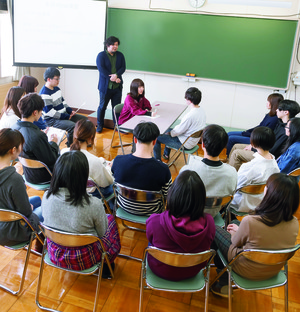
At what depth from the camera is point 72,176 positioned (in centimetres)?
180

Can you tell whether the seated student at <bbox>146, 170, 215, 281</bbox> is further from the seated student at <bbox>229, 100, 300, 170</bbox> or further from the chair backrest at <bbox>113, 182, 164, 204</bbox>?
the seated student at <bbox>229, 100, 300, 170</bbox>

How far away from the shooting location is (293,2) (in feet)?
16.2

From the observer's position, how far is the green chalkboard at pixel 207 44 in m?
5.16

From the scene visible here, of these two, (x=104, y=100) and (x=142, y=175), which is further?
(x=104, y=100)

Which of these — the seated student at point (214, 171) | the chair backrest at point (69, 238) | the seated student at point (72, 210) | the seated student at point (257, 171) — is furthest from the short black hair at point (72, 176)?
the seated student at point (257, 171)

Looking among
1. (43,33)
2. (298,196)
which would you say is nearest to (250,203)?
(298,196)

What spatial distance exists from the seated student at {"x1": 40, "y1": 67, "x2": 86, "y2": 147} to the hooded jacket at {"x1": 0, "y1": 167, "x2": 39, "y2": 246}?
7.20 feet

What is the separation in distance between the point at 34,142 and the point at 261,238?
1984mm

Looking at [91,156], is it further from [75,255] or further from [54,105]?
[54,105]

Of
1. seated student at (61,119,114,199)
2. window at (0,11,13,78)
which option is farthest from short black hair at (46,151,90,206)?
window at (0,11,13,78)

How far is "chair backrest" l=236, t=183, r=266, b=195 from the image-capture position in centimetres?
248

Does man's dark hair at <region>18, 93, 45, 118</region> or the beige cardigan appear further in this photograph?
man's dark hair at <region>18, 93, 45, 118</region>

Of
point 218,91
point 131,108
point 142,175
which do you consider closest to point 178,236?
point 142,175

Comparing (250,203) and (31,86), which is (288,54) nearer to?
(250,203)
